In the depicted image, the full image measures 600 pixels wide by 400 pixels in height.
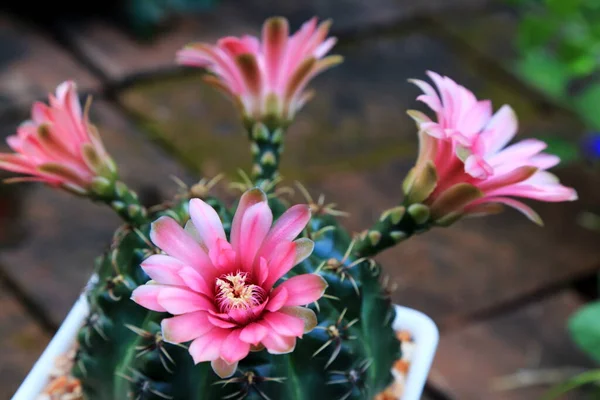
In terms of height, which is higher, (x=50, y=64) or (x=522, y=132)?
(x=522, y=132)

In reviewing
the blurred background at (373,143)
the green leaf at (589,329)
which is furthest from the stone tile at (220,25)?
the green leaf at (589,329)

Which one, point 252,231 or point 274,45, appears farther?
point 274,45

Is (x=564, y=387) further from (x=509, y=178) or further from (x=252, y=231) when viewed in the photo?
(x=252, y=231)

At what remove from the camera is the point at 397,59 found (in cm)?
161

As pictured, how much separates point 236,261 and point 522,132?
3.57 ft

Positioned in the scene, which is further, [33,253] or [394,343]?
[33,253]

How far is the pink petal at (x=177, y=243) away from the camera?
1.38 ft

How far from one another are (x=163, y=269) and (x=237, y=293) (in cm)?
4

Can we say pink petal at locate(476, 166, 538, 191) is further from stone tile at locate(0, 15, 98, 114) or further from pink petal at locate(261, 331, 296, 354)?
stone tile at locate(0, 15, 98, 114)

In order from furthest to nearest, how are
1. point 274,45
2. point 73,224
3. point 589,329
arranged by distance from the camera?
point 73,224 < point 589,329 < point 274,45

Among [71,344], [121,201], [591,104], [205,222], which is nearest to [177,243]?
[205,222]

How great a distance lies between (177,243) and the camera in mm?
429

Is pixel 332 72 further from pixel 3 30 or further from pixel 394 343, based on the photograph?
pixel 394 343

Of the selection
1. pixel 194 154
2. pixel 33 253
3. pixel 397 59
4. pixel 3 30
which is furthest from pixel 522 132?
pixel 3 30
